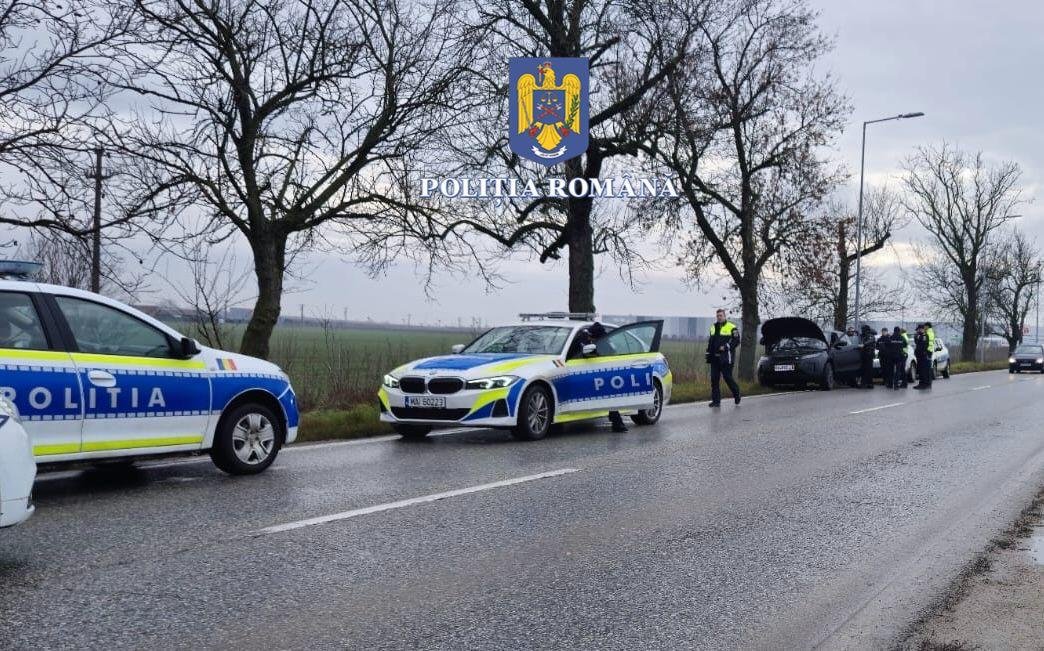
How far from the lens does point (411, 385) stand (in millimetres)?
12086

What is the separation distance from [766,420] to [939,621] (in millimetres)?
11685

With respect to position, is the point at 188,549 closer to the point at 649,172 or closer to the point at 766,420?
the point at 766,420

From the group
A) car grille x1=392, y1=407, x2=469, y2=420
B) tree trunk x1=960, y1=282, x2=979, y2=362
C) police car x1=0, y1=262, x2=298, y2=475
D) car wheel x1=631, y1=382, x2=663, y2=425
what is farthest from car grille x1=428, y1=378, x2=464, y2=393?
tree trunk x1=960, y1=282, x2=979, y2=362

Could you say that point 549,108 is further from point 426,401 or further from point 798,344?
point 426,401

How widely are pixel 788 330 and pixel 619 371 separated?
48.2ft

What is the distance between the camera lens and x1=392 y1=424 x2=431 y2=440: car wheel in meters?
12.6

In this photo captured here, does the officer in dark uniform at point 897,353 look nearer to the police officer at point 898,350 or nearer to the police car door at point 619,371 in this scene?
the police officer at point 898,350

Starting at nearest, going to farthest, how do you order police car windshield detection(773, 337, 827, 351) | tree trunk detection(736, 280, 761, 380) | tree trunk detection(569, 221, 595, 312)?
tree trunk detection(569, 221, 595, 312)
police car windshield detection(773, 337, 827, 351)
tree trunk detection(736, 280, 761, 380)

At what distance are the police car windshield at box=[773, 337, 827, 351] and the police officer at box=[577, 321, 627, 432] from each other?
46.8 feet

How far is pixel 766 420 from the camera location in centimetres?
1644

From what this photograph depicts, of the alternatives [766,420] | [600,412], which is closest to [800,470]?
[600,412]

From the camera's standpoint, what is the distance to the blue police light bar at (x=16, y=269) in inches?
299

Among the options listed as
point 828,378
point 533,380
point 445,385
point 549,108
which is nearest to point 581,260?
point 549,108

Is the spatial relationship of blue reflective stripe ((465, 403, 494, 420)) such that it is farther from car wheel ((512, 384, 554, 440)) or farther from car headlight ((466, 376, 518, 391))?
car wheel ((512, 384, 554, 440))
